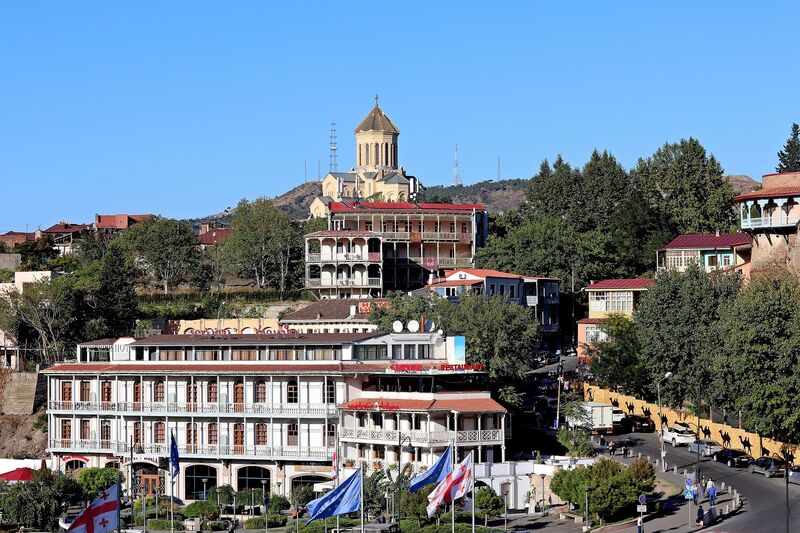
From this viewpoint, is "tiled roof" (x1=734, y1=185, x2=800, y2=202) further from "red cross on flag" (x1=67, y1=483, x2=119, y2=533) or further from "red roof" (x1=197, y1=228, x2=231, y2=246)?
"red roof" (x1=197, y1=228, x2=231, y2=246)

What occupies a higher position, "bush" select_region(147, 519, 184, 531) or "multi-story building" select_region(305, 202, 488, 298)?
"multi-story building" select_region(305, 202, 488, 298)

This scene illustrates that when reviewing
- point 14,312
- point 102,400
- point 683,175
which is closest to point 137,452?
point 102,400

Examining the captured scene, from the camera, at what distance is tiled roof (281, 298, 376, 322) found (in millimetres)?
126750

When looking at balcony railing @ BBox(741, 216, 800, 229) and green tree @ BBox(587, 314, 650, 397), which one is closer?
green tree @ BBox(587, 314, 650, 397)

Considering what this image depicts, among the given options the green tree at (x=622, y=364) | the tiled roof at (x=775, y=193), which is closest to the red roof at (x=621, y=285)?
the green tree at (x=622, y=364)

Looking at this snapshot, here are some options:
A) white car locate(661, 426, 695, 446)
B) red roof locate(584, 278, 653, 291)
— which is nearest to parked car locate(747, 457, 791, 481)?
white car locate(661, 426, 695, 446)

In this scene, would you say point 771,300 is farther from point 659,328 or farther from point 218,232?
point 218,232

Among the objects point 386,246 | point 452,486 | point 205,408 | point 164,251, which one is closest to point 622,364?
point 205,408

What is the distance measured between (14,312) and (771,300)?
6259 cm

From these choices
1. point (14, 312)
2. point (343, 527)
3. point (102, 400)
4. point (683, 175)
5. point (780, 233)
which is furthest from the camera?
point (683, 175)

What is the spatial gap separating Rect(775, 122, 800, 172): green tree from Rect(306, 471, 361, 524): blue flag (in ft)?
392

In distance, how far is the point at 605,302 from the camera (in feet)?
456

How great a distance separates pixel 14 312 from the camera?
127 metres

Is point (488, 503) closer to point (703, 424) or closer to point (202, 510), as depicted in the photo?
point (202, 510)
